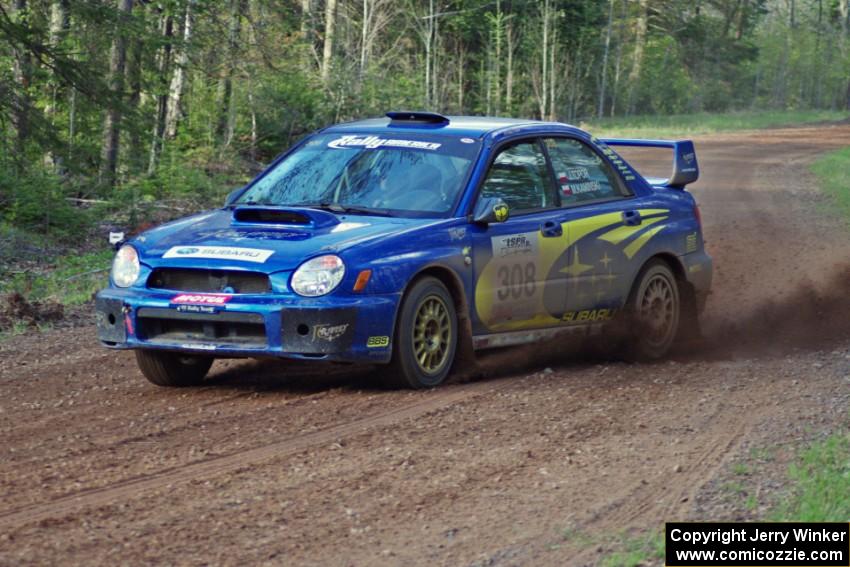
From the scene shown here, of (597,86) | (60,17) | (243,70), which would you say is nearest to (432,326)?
(60,17)

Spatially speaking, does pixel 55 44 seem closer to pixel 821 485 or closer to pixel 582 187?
pixel 582 187

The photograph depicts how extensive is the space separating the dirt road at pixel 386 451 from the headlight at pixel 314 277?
601mm

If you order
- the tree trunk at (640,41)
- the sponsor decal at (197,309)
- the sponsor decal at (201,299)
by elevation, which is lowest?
the sponsor decal at (197,309)

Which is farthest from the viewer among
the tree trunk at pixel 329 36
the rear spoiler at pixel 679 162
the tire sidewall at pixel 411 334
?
the tree trunk at pixel 329 36

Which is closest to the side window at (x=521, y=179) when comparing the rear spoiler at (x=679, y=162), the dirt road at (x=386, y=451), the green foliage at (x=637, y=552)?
the dirt road at (x=386, y=451)

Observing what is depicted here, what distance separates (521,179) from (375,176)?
94 cm

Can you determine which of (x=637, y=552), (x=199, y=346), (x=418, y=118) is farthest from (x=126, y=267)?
(x=637, y=552)

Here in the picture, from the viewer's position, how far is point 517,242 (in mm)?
8250

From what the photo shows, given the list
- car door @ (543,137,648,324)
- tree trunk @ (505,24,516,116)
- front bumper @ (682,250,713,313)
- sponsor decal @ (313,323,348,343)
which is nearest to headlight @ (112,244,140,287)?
sponsor decal @ (313,323,348,343)

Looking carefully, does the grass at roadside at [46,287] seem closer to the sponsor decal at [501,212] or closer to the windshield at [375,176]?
the windshield at [375,176]

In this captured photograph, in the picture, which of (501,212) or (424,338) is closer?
(424,338)

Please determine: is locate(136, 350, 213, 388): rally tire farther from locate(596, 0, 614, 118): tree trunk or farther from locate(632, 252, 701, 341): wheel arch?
locate(596, 0, 614, 118): tree trunk

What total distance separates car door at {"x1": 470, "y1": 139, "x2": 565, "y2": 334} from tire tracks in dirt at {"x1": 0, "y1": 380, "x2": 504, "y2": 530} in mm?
710

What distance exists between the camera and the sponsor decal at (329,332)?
716 centimetres
